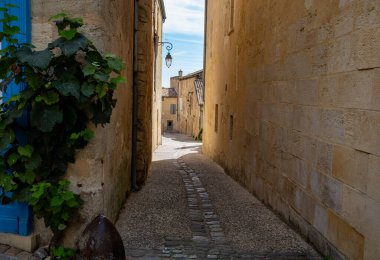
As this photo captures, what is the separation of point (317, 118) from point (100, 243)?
97.8 inches

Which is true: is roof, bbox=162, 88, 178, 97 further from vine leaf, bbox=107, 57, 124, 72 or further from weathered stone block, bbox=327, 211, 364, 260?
weathered stone block, bbox=327, 211, 364, 260

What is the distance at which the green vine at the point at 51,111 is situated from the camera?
11.5ft

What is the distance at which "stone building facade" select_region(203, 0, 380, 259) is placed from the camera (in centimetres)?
322

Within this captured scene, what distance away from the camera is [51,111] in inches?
140

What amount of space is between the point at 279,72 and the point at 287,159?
1.26m

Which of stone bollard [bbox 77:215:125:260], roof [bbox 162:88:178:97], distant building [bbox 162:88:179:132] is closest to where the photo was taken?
stone bollard [bbox 77:215:125:260]

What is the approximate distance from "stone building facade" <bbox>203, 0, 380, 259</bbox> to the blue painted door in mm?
2848

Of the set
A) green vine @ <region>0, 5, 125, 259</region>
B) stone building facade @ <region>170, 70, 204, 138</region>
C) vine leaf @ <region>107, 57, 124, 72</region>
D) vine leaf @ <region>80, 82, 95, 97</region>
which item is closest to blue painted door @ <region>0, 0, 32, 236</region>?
green vine @ <region>0, 5, 125, 259</region>

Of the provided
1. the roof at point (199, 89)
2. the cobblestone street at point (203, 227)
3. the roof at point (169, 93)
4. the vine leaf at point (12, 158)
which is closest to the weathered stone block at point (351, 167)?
the cobblestone street at point (203, 227)

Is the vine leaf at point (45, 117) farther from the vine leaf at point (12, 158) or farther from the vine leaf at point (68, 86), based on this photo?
the vine leaf at point (12, 158)

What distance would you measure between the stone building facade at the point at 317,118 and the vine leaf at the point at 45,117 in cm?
250

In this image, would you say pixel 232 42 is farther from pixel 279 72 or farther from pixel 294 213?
pixel 294 213

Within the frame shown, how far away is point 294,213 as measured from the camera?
4863mm

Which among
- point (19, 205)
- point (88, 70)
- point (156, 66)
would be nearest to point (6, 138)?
point (19, 205)
